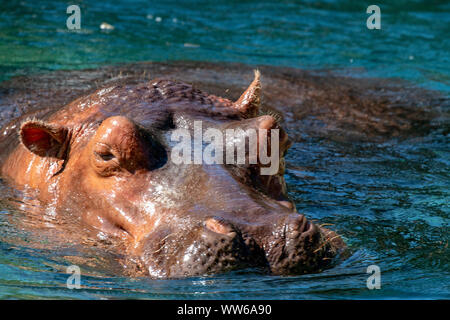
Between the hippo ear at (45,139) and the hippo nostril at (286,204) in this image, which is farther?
the hippo ear at (45,139)

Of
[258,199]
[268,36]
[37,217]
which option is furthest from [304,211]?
[268,36]

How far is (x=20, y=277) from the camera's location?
4.59m

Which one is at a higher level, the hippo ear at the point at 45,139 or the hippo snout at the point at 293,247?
the hippo ear at the point at 45,139

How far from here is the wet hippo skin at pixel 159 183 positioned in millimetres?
4227

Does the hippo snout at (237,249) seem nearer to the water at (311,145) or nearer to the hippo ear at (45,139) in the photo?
the water at (311,145)

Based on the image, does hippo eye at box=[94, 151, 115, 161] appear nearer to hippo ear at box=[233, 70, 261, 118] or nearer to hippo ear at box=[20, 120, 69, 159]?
hippo ear at box=[20, 120, 69, 159]

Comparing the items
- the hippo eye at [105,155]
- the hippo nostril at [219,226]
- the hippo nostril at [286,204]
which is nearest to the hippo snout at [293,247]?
the hippo nostril at [219,226]

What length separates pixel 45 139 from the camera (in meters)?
5.89

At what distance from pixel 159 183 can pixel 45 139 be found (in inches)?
57.0

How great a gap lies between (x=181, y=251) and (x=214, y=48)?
9.90 m

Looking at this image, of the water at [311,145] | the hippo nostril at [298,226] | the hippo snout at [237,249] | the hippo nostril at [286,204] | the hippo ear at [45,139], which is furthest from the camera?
the hippo ear at [45,139]

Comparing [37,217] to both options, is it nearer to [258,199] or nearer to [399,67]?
[258,199]

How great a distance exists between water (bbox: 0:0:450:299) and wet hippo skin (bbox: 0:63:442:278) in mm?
161

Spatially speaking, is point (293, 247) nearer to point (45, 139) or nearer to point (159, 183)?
point (159, 183)
